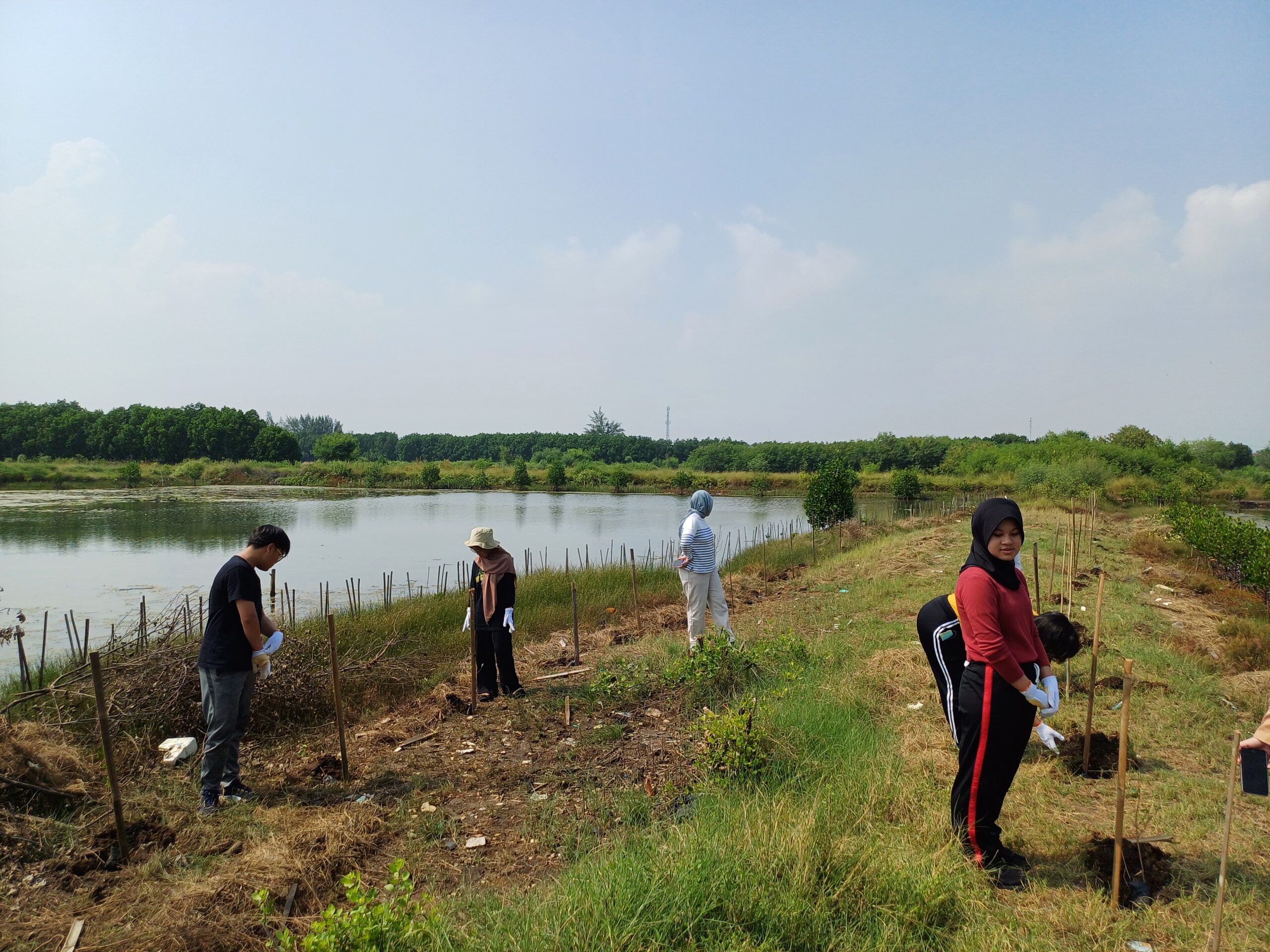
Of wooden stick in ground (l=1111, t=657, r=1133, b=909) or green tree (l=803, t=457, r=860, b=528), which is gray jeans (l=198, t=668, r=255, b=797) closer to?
wooden stick in ground (l=1111, t=657, r=1133, b=909)

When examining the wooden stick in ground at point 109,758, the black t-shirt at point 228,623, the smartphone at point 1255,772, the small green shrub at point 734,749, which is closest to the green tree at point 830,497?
the small green shrub at point 734,749

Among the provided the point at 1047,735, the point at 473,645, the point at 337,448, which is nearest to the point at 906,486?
the point at 473,645

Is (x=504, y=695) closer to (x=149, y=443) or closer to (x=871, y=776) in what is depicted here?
(x=871, y=776)

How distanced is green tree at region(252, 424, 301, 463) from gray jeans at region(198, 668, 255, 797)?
65.8 meters

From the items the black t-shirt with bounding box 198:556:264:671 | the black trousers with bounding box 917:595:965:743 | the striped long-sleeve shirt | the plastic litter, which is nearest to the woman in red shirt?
the black trousers with bounding box 917:595:965:743

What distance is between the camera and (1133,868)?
3.15m

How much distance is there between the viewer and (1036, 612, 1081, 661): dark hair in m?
3.52

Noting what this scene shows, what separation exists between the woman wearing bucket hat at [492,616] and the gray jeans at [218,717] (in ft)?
7.02

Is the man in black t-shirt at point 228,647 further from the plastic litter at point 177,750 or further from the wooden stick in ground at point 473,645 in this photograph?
the wooden stick in ground at point 473,645

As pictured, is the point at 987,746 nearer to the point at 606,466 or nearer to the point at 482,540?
the point at 482,540

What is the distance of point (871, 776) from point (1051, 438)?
55176 mm

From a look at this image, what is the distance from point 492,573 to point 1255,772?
520 cm

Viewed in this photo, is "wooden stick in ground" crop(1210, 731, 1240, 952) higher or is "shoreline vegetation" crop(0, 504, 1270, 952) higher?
"wooden stick in ground" crop(1210, 731, 1240, 952)

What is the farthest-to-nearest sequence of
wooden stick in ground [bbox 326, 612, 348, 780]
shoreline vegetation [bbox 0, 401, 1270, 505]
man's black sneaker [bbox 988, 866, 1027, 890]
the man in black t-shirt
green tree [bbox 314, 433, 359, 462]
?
green tree [bbox 314, 433, 359, 462] → shoreline vegetation [bbox 0, 401, 1270, 505] → wooden stick in ground [bbox 326, 612, 348, 780] → the man in black t-shirt → man's black sneaker [bbox 988, 866, 1027, 890]
